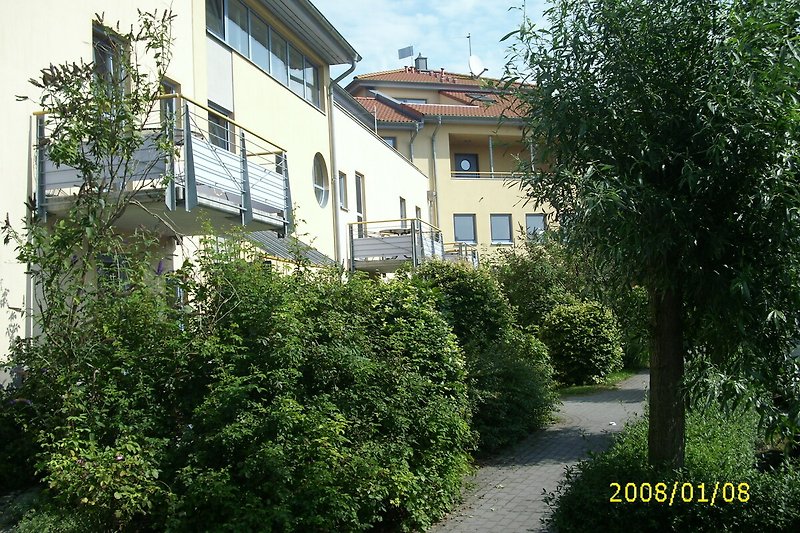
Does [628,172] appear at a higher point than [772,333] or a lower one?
higher

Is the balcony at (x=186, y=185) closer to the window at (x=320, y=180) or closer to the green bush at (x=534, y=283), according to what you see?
the window at (x=320, y=180)

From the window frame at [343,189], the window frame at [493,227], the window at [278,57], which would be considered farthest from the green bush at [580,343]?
the window frame at [493,227]

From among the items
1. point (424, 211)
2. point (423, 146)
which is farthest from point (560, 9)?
point (423, 146)

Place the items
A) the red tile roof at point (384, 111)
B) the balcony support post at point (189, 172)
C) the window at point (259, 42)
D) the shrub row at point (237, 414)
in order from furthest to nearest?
the red tile roof at point (384, 111)
the window at point (259, 42)
the balcony support post at point (189, 172)
the shrub row at point (237, 414)

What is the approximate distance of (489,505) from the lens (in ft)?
27.1

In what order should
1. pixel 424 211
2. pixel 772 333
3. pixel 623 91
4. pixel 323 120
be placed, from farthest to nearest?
pixel 424 211 → pixel 323 120 → pixel 623 91 → pixel 772 333

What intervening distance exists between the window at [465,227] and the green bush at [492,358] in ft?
76.9

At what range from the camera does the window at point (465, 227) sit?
128 ft

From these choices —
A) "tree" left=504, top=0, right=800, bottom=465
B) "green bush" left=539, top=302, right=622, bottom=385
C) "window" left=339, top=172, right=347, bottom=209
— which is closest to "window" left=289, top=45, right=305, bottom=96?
"window" left=339, top=172, right=347, bottom=209

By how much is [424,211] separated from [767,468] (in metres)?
23.6

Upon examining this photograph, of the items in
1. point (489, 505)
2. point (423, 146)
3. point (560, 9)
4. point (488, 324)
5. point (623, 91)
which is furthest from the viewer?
point (423, 146)

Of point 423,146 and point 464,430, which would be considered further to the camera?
point 423,146

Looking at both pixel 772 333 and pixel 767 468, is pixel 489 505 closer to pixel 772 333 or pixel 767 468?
pixel 767 468

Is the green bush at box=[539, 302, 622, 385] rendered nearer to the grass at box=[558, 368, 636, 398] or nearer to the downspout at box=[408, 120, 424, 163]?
the grass at box=[558, 368, 636, 398]
